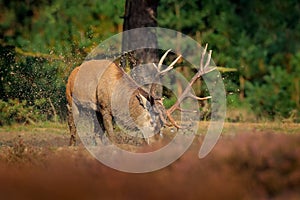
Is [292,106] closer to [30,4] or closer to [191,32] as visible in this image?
[191,32]

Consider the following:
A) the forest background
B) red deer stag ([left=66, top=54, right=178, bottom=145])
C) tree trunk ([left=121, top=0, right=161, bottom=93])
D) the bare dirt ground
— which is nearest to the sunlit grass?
tree trunk ([left=121, top=0, right=161, bottom=93])

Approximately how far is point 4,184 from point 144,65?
8.31 metres

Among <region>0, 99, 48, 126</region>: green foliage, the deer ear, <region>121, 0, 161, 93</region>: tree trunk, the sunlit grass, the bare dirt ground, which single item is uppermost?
<region>121, 0, 161, 93</region>: tree trunk

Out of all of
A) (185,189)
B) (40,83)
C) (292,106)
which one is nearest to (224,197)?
(185,189)

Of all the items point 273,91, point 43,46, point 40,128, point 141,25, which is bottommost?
point 40,128

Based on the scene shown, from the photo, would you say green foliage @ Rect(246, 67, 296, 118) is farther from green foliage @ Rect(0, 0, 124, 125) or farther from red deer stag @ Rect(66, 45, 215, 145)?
red deer stag @ Rect(66, 45, 215, 145)

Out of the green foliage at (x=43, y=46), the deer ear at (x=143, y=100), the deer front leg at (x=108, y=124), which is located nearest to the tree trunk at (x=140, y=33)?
the green foliage at (x=43, y=46)

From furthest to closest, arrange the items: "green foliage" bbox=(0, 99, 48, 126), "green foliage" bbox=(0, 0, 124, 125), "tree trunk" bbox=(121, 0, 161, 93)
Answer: "green foliage" bbox=(0, 99, 48, 126)
"green foliage" bbox=(0, 0, 124, 125)
"tree trunk" bbox=(121, 0, 161, 93)

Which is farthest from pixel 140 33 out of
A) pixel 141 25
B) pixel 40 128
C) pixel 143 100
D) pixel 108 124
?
pixel 143 100

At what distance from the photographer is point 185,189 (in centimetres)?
484

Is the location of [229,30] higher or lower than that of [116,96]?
higher

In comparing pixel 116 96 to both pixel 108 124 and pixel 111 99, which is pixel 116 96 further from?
pixel 108 124

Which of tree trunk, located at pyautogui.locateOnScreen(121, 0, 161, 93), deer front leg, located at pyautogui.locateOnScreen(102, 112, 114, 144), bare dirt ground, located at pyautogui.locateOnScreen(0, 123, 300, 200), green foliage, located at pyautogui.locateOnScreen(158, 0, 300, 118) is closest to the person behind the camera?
bare dirt ground, located at pyautogui.locateOnScreen(0, 123, 300, 200)

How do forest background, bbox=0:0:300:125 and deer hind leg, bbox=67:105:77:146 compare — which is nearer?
deer hind leg, bbox=67:105:77:146
